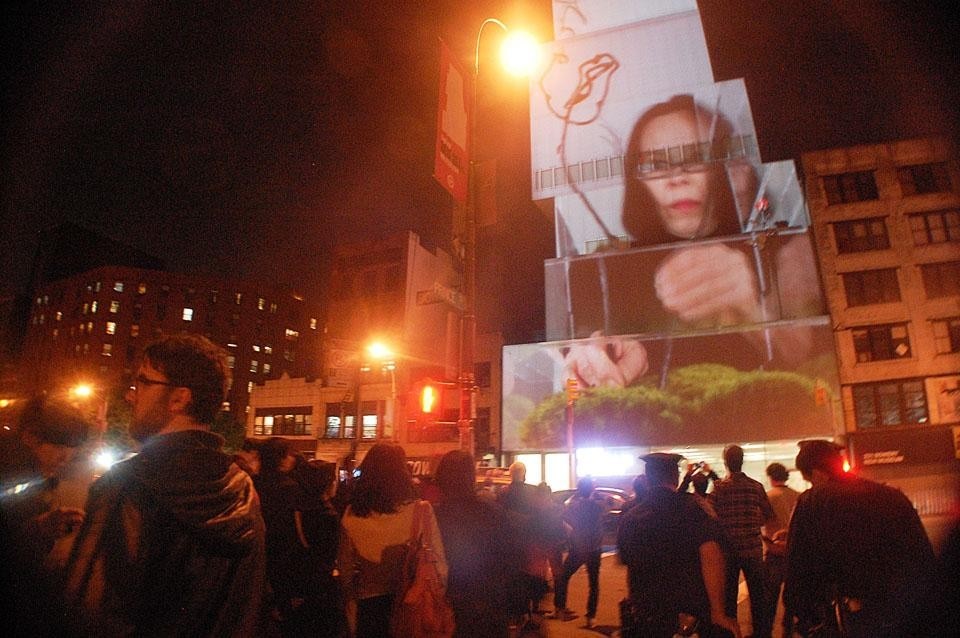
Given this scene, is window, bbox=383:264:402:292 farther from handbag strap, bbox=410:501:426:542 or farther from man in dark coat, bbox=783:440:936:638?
man in dark coat, bbox=783:440:936:638

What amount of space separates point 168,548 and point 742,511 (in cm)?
657

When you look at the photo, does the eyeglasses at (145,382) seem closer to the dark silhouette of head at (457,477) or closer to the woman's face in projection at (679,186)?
the dark silhouette of head at (457,477)

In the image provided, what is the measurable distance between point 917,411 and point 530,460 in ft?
68.2

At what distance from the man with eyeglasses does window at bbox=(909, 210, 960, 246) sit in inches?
1522

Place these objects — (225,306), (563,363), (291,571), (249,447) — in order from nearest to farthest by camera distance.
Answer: (291,571), (249,447), (563,363), (225,306)

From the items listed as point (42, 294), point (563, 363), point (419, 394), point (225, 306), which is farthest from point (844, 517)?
point (42, 294)

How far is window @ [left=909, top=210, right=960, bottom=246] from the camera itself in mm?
30781

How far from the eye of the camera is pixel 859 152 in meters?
32.9

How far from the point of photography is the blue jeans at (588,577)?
28.3ft

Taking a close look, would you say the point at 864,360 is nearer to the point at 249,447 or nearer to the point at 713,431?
A: the point at 713,431

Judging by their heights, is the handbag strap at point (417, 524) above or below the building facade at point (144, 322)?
below

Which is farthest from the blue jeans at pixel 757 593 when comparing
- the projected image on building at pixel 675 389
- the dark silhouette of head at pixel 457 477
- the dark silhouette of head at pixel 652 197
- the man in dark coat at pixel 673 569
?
the dark silhouette of head at pixel 652 197

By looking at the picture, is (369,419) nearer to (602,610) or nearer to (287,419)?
(287,419)

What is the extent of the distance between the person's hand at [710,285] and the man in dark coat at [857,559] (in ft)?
101
